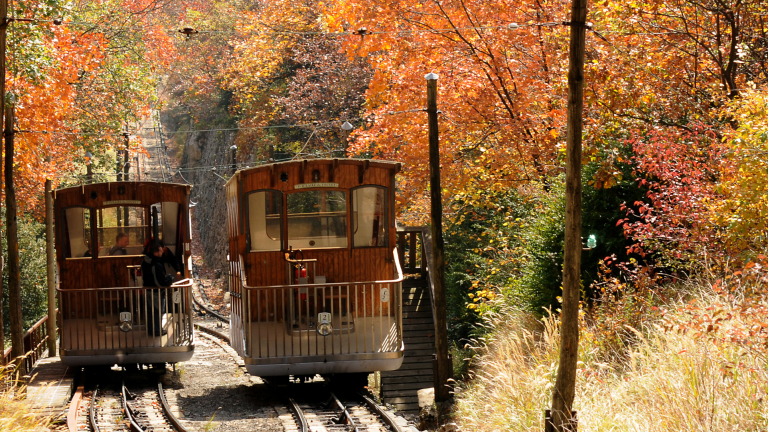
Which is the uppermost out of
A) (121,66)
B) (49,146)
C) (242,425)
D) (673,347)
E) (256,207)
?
(121,66)

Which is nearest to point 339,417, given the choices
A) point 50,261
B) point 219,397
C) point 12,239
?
point 219,397

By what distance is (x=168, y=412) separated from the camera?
10680 millimetres

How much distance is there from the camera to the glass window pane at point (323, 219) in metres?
12.4

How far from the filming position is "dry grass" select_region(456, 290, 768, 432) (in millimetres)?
5852

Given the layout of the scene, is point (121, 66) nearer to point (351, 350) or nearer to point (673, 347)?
point (351, 350)

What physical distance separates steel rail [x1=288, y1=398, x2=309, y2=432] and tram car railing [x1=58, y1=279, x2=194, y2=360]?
8.53 ft

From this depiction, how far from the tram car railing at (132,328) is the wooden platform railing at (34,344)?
4.99ft

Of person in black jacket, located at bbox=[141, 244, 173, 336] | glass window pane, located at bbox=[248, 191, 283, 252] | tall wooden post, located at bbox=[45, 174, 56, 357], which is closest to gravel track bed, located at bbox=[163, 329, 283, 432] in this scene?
person in black jacket, located at bbox=[141, 244, 173, 336]

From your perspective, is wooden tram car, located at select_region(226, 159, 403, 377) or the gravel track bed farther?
wooden tram car, located at select_region(226, 159, 403, 377)

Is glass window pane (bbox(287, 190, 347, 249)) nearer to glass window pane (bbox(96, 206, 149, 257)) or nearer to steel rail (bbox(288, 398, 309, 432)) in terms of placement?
steel rail (bbox(288, 398, 309, 432))

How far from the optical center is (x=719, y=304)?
727 cm

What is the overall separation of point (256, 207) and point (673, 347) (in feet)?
23.5

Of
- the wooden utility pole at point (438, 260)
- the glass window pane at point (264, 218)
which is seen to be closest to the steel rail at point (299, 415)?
the glass window pane at point (264, 218)

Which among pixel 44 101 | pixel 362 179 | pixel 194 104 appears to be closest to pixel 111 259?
pixel 362 179
